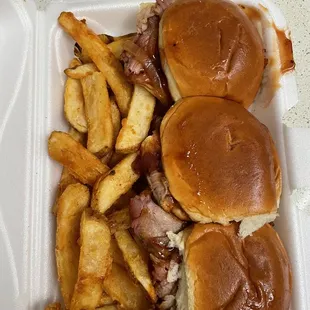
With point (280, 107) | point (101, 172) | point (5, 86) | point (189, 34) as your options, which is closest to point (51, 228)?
point (101, 172)

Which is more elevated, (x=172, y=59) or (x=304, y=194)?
(x=172, y=59)

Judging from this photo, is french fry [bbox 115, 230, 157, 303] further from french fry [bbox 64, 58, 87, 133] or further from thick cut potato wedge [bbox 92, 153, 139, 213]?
french fry [bbox 64, 58, 87, 133]

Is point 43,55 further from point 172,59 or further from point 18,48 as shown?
point 172,59

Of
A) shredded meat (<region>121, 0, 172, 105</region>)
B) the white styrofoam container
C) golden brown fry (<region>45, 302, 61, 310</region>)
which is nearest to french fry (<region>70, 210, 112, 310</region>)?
golden brown fry (<region>45, 302, 61, 310</region>)

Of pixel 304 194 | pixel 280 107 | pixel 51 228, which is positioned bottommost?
pixel 304 194

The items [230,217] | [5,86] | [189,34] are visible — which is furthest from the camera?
[5,86]

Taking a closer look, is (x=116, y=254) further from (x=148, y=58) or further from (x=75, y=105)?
(x=148, y=58)
